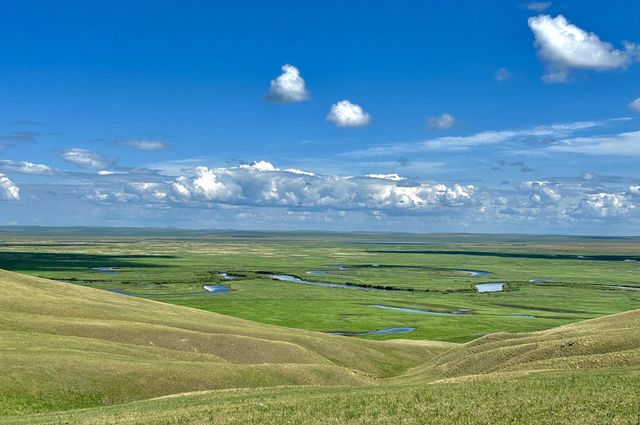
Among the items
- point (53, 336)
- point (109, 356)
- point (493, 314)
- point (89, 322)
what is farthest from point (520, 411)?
point (493, 314)

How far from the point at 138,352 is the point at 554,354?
143ft

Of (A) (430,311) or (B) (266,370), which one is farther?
(A) (430,311)

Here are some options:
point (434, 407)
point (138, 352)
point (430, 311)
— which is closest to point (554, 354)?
point (434, 407)

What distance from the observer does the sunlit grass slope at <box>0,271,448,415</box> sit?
55531 millimetres

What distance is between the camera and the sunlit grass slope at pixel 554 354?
51.1 meters

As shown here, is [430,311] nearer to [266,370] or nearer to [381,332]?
[381,332]

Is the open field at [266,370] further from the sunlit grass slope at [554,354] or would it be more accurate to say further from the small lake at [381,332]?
the small lake at [381,332]

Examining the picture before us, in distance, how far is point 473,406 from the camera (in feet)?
117

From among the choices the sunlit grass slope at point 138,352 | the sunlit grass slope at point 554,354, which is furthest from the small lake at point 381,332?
the sunlit grass slope at point 554,354

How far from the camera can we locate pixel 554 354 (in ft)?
197

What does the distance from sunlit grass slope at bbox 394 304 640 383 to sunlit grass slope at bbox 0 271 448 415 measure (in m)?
9.53

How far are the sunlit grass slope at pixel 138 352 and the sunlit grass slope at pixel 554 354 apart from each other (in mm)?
9532

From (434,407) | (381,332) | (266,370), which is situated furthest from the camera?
(381,332)

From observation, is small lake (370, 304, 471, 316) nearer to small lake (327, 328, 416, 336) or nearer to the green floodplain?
the green floodplain
